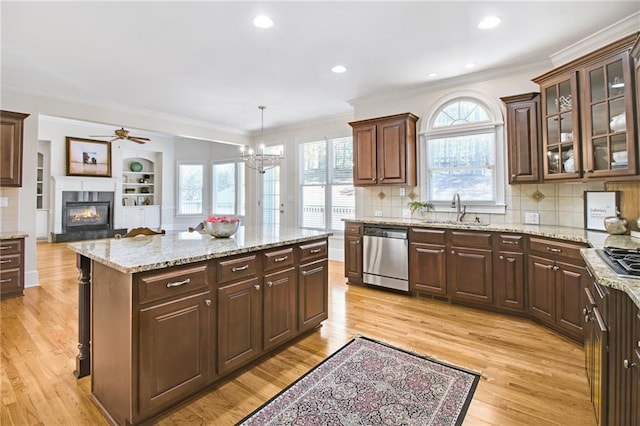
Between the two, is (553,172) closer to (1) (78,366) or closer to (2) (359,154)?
(2) (359,154)

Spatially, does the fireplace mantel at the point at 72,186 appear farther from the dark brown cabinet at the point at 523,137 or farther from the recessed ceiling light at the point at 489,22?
the dark brown cabinet at the point at 523,137

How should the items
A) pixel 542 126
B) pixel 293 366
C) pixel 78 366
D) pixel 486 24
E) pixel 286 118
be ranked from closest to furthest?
pixel 78 366 < pixel 293 366 < pixel 486 24 < pixel 542 126 < pixel 286 118

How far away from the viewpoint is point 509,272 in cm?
327

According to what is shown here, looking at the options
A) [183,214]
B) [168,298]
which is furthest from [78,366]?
[183,214]

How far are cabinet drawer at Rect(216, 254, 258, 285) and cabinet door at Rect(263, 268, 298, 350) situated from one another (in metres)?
0.17

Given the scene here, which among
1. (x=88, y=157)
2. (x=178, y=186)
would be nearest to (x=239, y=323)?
(x=88, y=157)

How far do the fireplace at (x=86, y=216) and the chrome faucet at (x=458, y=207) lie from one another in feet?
29.3

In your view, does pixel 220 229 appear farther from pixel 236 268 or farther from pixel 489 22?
pixel 489 22

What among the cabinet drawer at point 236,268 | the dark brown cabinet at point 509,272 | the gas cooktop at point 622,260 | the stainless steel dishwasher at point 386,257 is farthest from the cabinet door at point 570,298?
the cabinet drawer at point 236,268

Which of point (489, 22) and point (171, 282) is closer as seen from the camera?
point (171, 282)

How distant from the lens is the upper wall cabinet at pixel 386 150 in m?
4.36

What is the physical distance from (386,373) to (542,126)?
3.01 meters

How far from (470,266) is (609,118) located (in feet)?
5.93

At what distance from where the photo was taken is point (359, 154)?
4762mm
